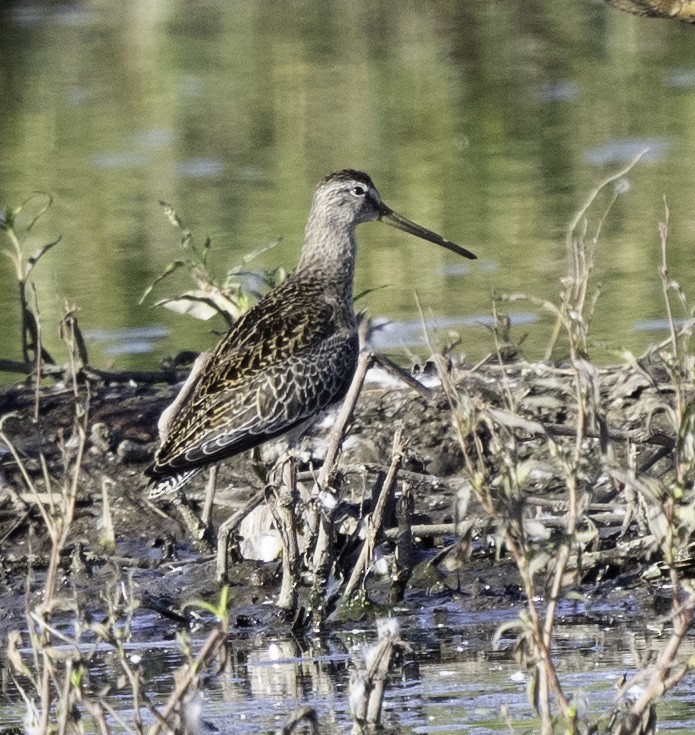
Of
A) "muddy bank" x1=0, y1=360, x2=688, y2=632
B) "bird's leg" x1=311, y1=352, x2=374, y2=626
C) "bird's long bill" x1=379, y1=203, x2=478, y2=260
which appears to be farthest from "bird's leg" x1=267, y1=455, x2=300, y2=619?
"bird's long bill" x1=379, y1=203, x2=478, y2=260

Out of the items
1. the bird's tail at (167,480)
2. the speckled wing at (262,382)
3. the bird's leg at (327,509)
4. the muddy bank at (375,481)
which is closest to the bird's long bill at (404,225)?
the muddy bank at (375,481)

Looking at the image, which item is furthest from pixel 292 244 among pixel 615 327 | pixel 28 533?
pixel 28 533

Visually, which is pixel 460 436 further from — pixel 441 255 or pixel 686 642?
pixel 441 255

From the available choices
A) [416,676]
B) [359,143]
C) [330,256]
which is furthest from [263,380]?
[359,143]

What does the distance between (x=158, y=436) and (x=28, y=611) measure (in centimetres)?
379

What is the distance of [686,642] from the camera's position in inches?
227

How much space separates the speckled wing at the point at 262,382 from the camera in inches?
278

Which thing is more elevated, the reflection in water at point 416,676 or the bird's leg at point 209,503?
the bird's leg at point 209,503

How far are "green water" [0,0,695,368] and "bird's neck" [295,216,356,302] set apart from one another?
490mm

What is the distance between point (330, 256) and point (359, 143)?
8.50m

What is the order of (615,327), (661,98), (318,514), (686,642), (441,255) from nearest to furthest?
(686,642) → (318,514) → (615,327) → (441,255) → (661,98)

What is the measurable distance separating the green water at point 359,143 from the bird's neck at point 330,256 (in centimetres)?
49

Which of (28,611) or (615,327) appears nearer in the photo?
(28,611)

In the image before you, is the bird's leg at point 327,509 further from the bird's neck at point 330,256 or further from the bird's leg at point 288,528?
the bird's neck at point 330,256
